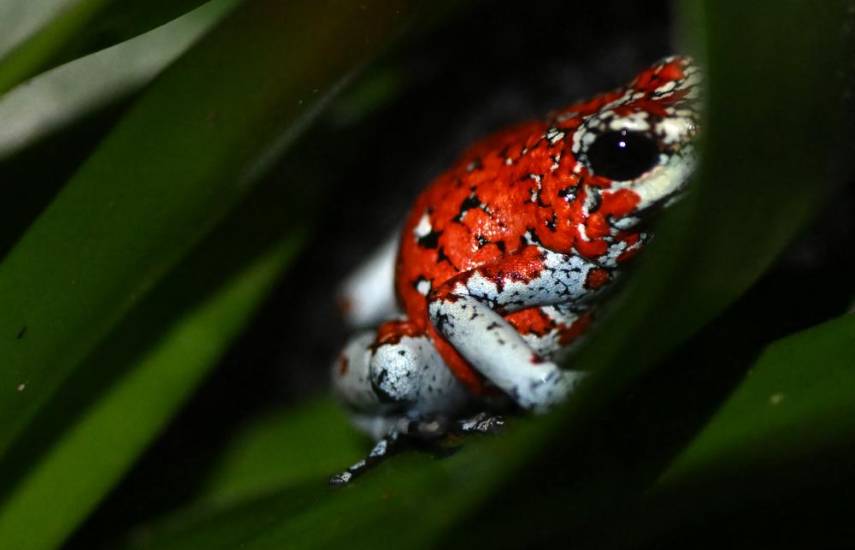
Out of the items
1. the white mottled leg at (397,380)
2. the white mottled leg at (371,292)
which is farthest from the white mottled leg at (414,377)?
the white mottled leg at (371,292)

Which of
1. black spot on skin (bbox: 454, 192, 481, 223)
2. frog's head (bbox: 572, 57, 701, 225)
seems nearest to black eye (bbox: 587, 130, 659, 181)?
frog's head (bbox: 572, 57, 701, 225)

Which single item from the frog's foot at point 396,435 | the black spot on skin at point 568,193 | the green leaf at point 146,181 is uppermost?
the green leaf at point 146,181

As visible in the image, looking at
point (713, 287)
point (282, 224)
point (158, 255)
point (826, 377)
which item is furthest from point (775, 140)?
point (282, 224)

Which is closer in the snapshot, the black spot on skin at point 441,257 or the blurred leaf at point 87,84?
→ the blurred leaf at point 87,84

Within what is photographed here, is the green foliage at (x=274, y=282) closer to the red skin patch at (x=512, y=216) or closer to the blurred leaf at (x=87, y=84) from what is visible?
the blurred leaf at (x=87, y=84)

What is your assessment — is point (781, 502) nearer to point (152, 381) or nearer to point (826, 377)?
point (826, 377)

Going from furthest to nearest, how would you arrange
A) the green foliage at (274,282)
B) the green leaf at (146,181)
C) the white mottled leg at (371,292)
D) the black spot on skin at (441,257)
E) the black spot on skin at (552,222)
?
1. the white mottled leg at (371,292)
2. the black spot on skin at (441,257)
3. the black spot on skin at (552,222)
4. the green leaf at (146,181)
5. the green foliage at (274,282)
